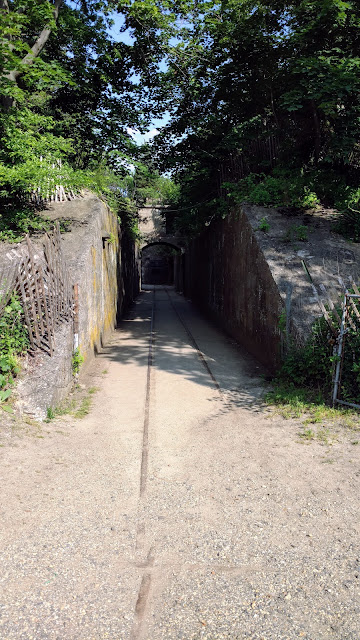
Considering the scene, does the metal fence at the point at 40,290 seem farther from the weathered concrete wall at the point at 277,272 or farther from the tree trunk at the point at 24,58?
the tree trunk at the point at 24,58

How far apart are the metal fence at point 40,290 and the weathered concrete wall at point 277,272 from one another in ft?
12.8

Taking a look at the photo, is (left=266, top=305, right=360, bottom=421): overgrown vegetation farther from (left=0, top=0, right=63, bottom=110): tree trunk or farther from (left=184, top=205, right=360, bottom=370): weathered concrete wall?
(left=0, top=0, right=63, bottom=110): tree trunk

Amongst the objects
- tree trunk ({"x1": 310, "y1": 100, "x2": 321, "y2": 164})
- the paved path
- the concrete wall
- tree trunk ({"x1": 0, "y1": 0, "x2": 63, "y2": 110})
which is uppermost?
tree trunk ({"x1": 0, "y1": 0, "x2": 63, "y2": 110})

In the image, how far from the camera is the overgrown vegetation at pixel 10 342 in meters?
5.26

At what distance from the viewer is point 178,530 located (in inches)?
134

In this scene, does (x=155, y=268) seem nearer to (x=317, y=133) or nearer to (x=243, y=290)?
(x=317, y=133)

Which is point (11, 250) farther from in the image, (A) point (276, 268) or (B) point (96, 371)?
(A) point (276, 268)

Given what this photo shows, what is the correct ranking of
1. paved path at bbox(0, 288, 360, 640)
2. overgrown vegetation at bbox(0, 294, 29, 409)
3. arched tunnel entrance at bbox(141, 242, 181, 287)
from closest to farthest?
1. paved path at bbox(0, 288, 360, 640)
2. overgrown vegetation at bbox(0, 294, 29, 409)
3. arched tunnel entrance at bbox(141, 242, 181, 287)

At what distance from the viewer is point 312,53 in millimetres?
10219

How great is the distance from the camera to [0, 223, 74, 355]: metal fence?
18.5 ft

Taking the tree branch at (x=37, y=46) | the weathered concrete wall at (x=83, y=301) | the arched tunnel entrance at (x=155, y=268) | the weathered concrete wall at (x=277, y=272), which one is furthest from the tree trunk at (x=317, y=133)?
the arched tunnel entrance at (x=155, y=268)

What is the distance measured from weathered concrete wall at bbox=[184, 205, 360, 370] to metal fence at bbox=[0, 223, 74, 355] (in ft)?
12.8

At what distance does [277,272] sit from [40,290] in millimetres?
4589

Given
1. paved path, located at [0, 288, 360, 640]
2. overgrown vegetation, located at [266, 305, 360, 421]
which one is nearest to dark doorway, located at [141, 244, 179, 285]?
overgrown vegetation, located at [266, 305, 360, 421]
